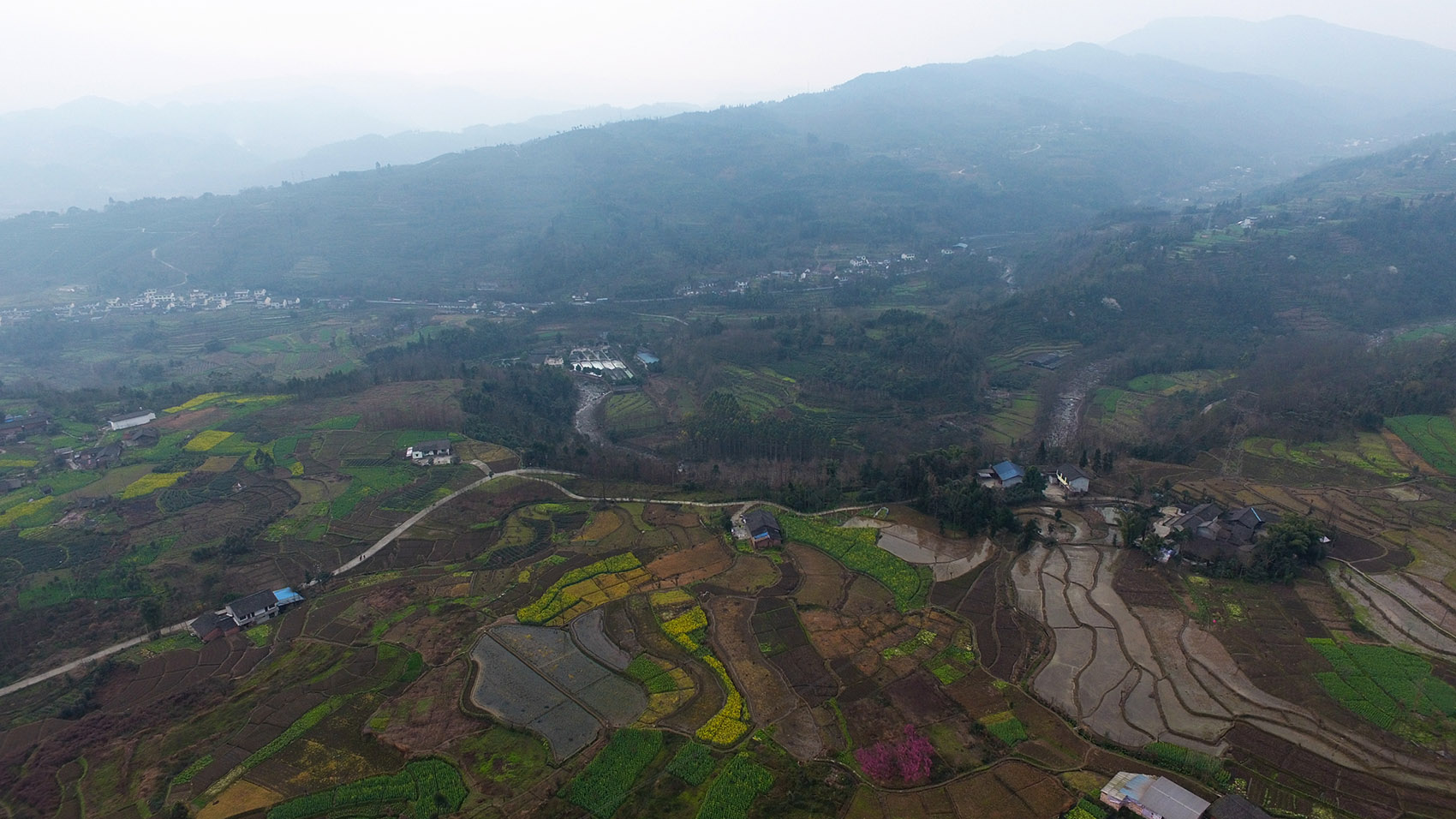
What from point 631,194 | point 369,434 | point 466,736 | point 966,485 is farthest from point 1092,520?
point 631,194

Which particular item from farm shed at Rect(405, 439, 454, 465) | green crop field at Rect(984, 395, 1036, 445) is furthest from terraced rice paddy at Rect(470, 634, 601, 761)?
green crop field at Rect(984, 395, 1036, 445)

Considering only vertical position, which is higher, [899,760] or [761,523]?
[899,760]

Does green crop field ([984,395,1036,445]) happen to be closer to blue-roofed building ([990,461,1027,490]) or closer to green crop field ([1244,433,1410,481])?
blue-roofed building ([990,461,1027,490])

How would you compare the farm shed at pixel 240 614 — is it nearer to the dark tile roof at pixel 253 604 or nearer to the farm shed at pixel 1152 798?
the dark tile roof at pixel 253 604

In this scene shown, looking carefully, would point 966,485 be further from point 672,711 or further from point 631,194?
point 631,194

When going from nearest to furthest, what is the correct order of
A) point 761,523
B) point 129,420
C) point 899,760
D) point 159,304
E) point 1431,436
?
point 899,760 → point 761,523 → point 1431,436 → point 129,420 → point 159,304

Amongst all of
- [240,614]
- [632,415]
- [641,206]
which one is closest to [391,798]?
[240,614]

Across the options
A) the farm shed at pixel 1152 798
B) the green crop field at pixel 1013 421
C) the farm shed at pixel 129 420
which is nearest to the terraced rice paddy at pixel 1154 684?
the farm shed at pixel 1152 798

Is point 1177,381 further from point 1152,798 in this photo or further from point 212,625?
point 212,625
